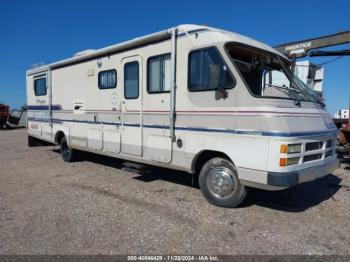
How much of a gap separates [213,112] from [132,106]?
6.99ft

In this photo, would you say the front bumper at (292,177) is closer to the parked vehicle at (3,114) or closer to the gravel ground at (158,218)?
the gravel ground at (158,218)

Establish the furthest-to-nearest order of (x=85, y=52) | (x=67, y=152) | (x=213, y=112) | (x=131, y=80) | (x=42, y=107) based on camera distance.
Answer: (x=42, y=107)
(x=67, y=152)
(x=85, y=52)
(x=131, y=80)
(x=213, y=112)

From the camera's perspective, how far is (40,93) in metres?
10.1

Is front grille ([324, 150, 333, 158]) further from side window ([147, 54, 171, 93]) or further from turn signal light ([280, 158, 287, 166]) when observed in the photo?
side window ([147, 54, 171, 93])

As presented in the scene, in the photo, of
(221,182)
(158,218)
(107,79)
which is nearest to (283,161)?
(221,182)

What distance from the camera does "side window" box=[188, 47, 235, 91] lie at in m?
4.77

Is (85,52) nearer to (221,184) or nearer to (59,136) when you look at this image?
(59,136)

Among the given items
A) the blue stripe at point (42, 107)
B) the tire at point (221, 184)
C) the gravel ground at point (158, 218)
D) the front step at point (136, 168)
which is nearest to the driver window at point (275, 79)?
the tire at point (221, 184)

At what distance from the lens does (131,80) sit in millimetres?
6508

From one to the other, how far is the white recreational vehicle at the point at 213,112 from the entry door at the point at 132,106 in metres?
0.02

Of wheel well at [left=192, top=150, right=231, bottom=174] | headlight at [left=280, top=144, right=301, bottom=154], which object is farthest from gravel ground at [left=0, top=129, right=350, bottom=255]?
headlight at [left=280, top=144, right=301, bottom=154]

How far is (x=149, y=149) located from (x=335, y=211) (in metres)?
3.49

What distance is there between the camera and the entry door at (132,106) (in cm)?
632

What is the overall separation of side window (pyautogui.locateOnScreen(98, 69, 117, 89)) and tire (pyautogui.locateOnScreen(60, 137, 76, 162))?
8.28ft
